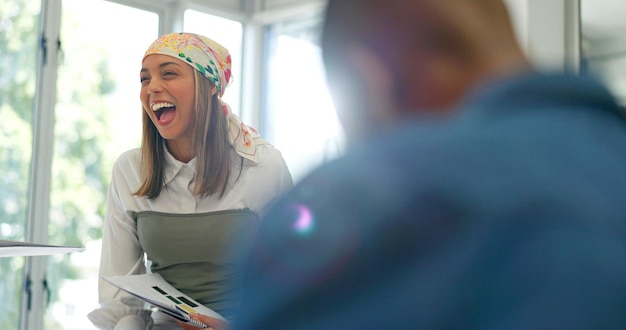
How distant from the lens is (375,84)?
0.39 metres

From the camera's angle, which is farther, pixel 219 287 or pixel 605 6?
pixel 605 6

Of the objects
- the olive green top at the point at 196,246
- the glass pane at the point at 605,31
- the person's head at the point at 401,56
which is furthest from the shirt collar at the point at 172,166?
the glass pane at the point at 605,31

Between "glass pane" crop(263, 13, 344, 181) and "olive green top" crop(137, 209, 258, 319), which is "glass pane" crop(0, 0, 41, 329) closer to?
"glass pane" crop(263, 13, 344, 181)

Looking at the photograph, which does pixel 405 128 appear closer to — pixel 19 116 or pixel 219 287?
pixel 219 287

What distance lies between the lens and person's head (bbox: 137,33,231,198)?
1.82 metres

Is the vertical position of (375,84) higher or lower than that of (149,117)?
lower

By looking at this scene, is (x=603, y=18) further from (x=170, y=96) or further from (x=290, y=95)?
(x=170, y=96)

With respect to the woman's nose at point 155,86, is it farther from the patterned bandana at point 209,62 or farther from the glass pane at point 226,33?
the glass pane at point 226,33

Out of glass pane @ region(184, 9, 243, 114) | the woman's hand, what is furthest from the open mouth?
glass pane @ region(184, 9, 243, 114)

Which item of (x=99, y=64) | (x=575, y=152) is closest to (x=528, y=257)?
(x=575, y=152)

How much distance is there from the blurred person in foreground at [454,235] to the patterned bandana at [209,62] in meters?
1.52

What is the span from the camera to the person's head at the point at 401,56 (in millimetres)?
387

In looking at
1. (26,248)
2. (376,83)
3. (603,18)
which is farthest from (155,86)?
(603,18)

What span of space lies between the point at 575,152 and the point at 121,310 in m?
1.51
